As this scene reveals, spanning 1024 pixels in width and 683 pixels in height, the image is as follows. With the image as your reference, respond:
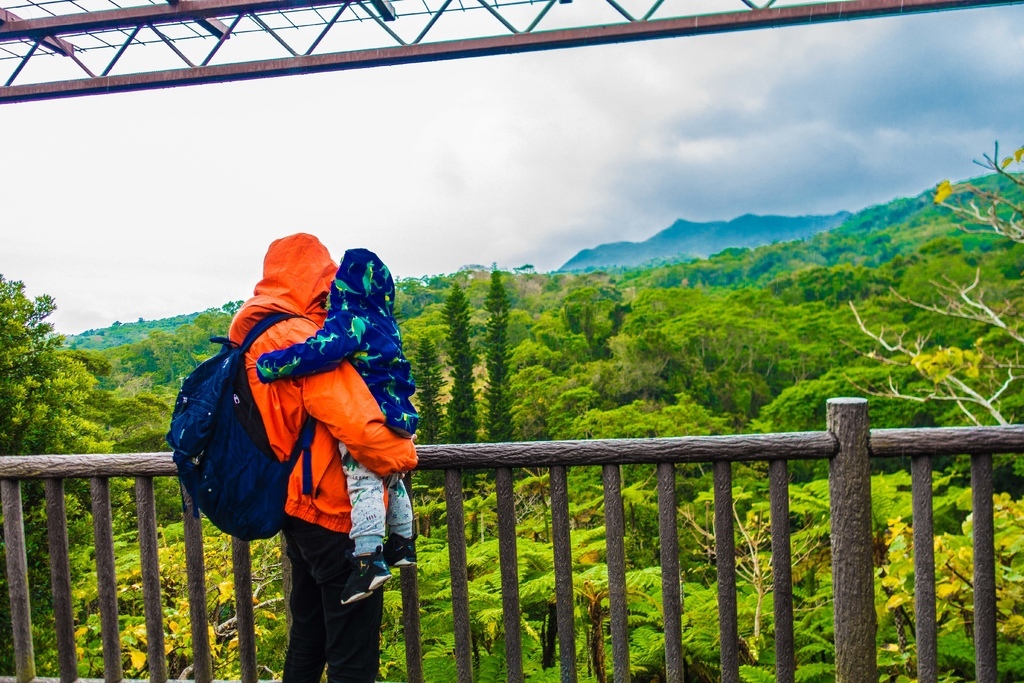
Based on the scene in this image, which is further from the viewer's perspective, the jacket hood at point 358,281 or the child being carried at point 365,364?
the jacket hood at point 358,281

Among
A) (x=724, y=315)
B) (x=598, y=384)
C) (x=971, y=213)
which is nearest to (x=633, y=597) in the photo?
(x=971, y=213)

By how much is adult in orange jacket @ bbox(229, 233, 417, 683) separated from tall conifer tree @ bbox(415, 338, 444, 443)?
13493 millimetres

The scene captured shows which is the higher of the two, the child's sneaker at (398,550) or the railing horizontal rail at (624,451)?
the railing horizontal rail at (624,451)

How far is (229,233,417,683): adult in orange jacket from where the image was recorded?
69.1 inches

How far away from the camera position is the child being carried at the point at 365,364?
5.67 ft

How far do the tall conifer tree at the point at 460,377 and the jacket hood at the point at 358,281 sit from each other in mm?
14992

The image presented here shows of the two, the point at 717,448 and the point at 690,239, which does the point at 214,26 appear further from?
the point at 690,239

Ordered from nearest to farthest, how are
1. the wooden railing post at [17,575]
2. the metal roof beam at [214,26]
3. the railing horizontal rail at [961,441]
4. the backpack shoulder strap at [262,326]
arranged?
the backpack shoulder strap at [262,326] → the railing horizontal rail at [961,441] → the wooden railing post at [17,575] → the metal roof beam at [214,26]

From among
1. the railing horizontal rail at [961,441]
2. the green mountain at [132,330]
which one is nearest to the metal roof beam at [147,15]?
the railing horizontal rail at [961,441]

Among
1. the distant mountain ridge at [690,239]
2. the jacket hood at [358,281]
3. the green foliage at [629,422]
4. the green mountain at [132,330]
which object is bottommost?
the green foliage at [629,422]

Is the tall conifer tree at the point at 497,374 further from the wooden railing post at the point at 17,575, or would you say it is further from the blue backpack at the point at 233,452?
the blue backpack at the point at 233,452

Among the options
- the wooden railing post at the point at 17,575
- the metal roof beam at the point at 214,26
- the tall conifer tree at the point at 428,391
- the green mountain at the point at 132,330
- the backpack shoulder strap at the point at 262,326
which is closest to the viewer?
the backpack shoulder strap at the point at 262,326

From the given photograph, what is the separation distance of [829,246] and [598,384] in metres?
34.0

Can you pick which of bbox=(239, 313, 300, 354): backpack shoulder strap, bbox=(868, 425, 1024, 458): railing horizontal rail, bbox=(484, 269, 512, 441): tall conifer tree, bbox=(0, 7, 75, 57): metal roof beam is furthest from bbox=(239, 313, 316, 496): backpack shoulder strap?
bbox=(484, 269, 512, 441): tall conifer tree
